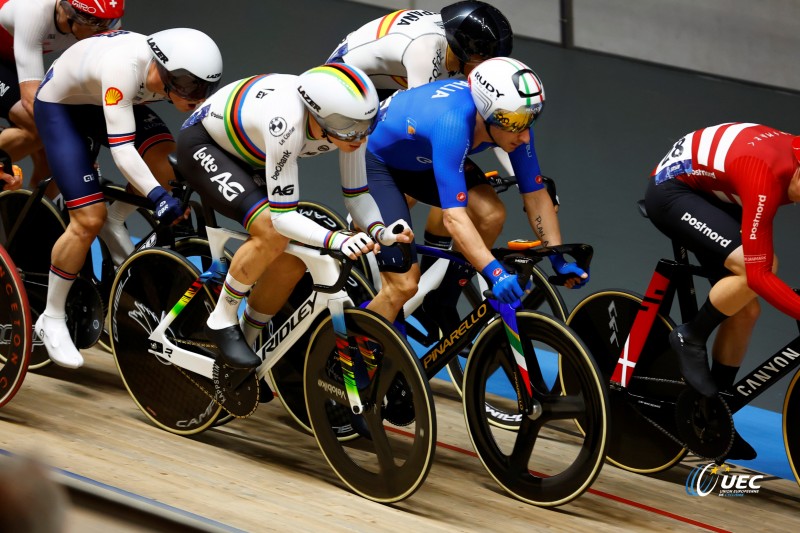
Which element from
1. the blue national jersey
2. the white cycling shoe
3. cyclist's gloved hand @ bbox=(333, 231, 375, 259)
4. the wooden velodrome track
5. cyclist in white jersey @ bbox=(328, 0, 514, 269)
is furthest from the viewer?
cyclist in white jersey @ bbox=(328, 0, 514, 269)

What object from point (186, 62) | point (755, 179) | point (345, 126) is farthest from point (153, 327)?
point (755, 179)

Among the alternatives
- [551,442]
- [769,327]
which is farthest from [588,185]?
[551,442]

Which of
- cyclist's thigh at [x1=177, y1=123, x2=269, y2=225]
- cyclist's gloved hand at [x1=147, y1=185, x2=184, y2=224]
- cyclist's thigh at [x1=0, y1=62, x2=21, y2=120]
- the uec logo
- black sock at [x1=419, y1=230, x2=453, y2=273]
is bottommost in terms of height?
the uec logo

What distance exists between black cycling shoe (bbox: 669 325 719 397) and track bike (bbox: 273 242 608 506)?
430 millimetres

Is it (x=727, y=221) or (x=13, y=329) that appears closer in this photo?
(x=727, y=221)

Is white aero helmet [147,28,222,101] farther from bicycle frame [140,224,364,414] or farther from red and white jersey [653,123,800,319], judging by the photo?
red and white jersey [653,123,800,319]

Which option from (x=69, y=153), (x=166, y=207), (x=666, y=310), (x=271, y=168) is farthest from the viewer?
(x=69, y=153)

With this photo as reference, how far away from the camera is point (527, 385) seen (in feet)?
13.6

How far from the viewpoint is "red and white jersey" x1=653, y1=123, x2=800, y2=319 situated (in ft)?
13.4

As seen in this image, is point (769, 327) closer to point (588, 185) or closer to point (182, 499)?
point (588, 185)

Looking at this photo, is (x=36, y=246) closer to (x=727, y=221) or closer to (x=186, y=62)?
(x=186, y=62)

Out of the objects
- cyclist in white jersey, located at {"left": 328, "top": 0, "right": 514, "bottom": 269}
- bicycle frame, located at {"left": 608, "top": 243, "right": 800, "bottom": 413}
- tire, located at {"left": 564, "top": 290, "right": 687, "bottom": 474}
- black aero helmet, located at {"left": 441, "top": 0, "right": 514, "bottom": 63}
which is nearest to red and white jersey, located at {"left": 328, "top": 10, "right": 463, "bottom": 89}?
cyclist in white jersey, located at {"left": 328, "top": 0, "right": 514, "bottom": 269}

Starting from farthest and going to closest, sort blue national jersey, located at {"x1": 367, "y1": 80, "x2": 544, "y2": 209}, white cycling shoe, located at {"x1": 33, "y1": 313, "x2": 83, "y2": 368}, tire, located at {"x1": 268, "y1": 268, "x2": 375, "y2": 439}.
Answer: white cycling shoe, located at {"x1": 33, "y1": 313, "x2": 83, "y2": 368} < tire, located at {"x1": 268, "y1": 268, "x2": 375, "y2": 439} < blue national jersey, located at {"x1": 367, "y1": 80, "x2": 544, "y2": 209}

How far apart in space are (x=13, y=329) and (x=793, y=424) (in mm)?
2976
